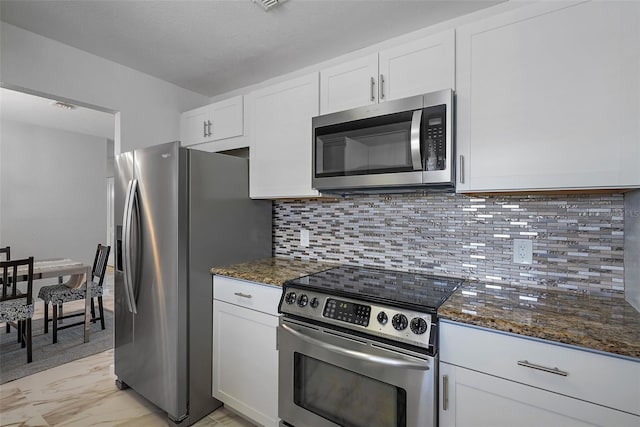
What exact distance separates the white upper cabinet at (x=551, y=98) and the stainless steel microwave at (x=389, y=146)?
10 cm

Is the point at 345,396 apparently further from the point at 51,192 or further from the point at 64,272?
the point at 51,192

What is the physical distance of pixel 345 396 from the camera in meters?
1.47

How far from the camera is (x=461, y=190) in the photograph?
59.9 inches

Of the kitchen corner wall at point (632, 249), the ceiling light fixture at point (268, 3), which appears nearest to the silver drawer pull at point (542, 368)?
the kitchen corner wall at point (632, 249)

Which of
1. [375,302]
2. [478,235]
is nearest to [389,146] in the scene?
[478,235]

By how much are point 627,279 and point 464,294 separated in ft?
2.24

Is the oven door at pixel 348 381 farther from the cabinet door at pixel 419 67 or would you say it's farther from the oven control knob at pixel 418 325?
the cabinet door at pixel 419 67

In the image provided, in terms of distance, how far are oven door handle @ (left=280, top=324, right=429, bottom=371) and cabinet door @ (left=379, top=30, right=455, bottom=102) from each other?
4.23 feet

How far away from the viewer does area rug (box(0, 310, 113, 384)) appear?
101 inches

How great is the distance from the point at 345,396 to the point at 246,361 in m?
0.69

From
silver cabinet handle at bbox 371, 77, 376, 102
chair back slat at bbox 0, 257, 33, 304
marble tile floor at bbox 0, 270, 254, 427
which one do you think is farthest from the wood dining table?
silver cabinet handle at bbox 371, 77, 376, 102

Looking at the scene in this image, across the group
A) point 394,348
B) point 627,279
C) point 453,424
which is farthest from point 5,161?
point 627,279

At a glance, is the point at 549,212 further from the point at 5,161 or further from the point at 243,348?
the point at 5,161

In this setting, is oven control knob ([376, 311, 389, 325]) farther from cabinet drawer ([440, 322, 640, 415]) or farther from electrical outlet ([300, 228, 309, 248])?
electrical outlet ([300, 228, 309, 248])
